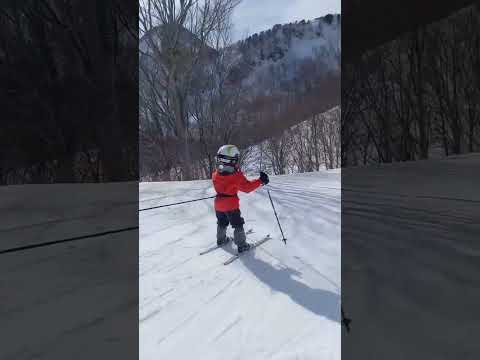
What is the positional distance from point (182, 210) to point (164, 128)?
4340 mm

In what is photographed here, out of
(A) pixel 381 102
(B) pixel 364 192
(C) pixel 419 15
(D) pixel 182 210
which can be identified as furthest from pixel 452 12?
(D) pixel 182 210

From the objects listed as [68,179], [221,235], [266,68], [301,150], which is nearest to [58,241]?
[221,235]

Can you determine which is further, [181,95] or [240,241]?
[181,95]

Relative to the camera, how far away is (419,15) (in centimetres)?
436

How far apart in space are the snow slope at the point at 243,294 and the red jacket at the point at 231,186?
0.93ft

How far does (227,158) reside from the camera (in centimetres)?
162

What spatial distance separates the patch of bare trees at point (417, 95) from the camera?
4.13 meters

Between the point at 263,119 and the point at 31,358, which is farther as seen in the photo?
the point at 263,119

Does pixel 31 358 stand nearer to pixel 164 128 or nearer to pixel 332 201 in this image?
pixel 332 201

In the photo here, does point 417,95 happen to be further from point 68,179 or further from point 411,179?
point 68,179

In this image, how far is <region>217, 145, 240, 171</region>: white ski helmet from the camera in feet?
5.31

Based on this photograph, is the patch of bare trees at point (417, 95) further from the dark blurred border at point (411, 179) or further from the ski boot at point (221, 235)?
the ski boot at point (221, 235)

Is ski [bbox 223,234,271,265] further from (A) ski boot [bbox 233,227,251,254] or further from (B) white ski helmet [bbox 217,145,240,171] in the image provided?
(B) white ski helmet [bbox 217,145,240,171]

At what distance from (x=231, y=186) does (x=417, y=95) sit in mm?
4721
